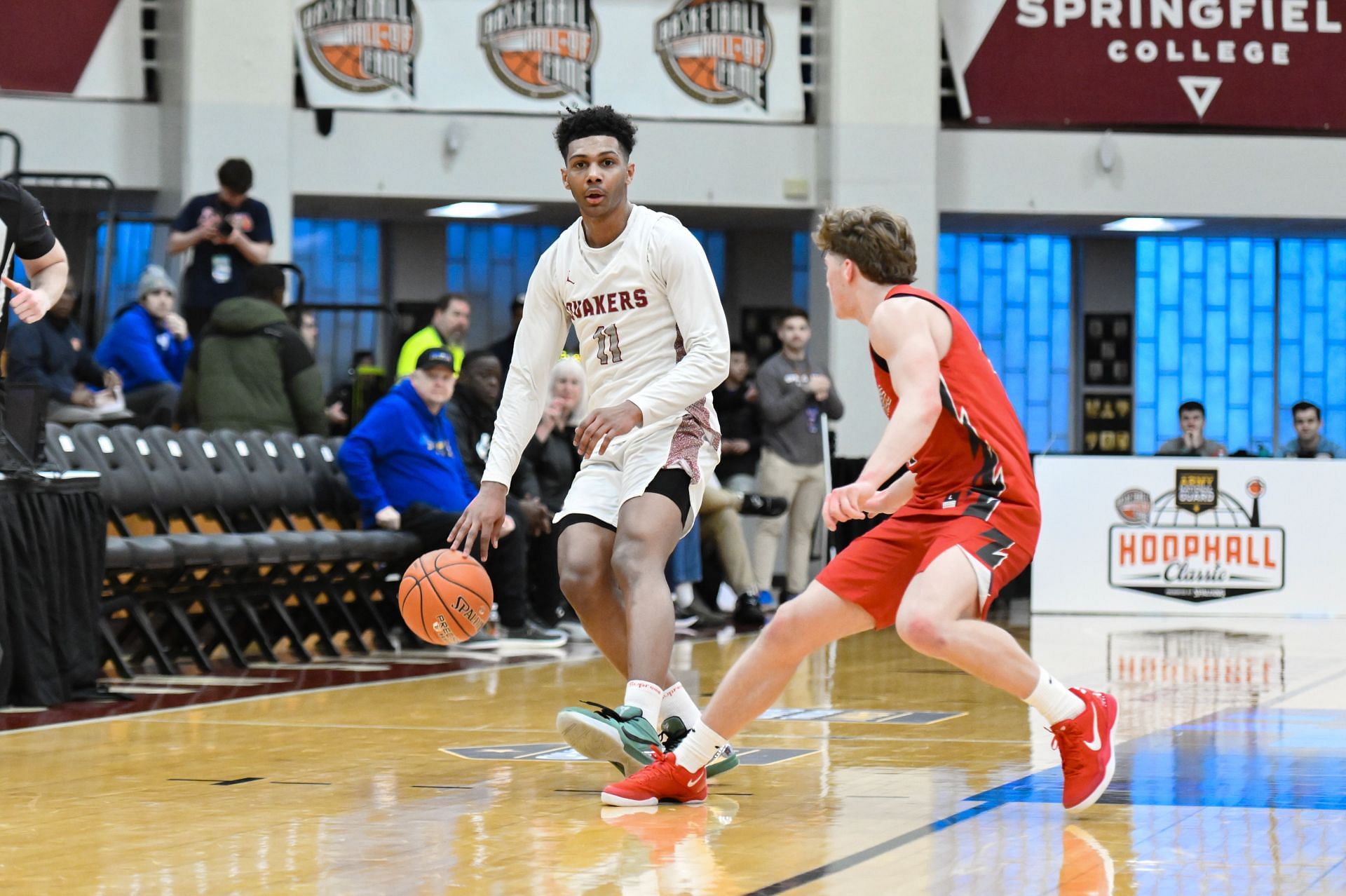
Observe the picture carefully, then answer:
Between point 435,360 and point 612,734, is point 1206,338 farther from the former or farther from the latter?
point 612,734

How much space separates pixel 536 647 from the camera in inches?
378

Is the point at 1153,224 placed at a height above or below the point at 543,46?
A: below

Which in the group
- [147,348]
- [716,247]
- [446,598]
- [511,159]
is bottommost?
[446,598]

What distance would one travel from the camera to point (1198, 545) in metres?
12.5

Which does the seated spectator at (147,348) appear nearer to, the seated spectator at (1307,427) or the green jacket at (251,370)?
the green jacket at (251,370)

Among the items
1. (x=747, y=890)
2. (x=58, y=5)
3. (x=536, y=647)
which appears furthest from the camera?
(x=58, y=5)

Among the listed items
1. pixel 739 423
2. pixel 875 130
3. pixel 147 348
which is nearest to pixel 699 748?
pixel 147 348

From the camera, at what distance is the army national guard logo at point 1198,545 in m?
12.5

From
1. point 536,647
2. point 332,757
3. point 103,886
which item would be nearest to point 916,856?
point 103,886

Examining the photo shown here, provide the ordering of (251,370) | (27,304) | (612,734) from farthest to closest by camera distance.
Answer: (251,370) → (27,304) → (612,734)

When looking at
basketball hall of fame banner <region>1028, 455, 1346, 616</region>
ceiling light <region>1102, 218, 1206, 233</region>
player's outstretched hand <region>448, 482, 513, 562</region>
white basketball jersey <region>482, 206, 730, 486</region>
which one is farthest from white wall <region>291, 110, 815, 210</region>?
player's outstretched hand <region>448, 482, 513, 562</region>

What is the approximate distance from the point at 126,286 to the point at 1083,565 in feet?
25.9

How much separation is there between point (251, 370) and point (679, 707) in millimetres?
5652

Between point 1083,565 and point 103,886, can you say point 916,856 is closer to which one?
point 103,886
